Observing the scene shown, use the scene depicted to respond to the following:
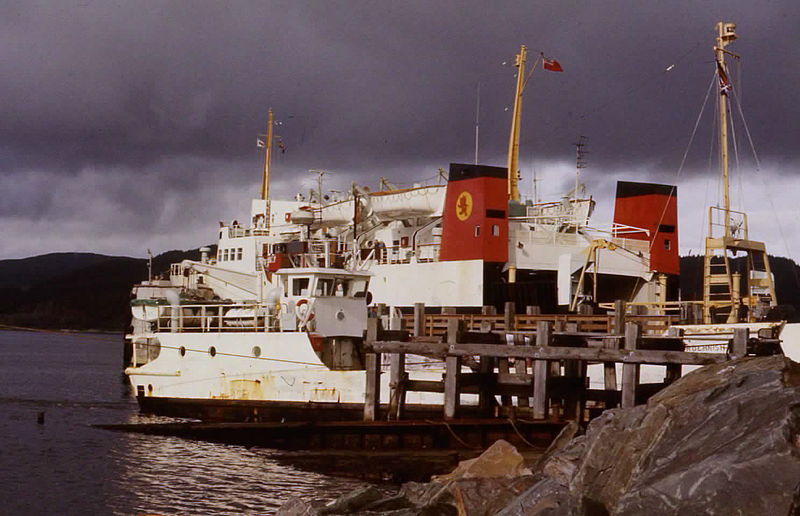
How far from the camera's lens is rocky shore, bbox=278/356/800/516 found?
390 inches

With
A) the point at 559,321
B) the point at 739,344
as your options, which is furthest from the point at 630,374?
the point at 559,321

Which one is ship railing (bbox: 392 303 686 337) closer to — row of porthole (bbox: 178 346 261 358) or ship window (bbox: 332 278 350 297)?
ship window (bbox: 332 278 350 297)

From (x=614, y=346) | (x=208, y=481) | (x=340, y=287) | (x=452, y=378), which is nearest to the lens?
(x=614, y=346)

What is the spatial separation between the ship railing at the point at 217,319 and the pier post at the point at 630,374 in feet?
48.2

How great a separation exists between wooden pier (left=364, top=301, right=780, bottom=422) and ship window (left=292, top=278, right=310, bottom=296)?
774 cm

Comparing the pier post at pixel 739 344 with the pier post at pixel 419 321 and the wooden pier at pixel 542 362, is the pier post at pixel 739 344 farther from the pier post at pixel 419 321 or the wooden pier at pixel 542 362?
the pier post at pixel 419 321

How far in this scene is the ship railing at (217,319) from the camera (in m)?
31.6

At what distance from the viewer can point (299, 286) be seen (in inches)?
1244

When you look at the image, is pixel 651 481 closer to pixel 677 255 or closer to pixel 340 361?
pixel 340 361

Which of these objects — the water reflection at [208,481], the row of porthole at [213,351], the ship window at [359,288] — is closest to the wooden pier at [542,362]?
the water reflection at [208,481]

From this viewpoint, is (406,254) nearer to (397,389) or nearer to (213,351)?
(213,351)

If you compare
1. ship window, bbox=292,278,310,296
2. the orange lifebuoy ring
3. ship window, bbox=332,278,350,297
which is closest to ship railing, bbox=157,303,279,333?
the orange lifebuoy ring

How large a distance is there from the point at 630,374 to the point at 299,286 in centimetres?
1495

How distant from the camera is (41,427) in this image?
33375 millimetres
